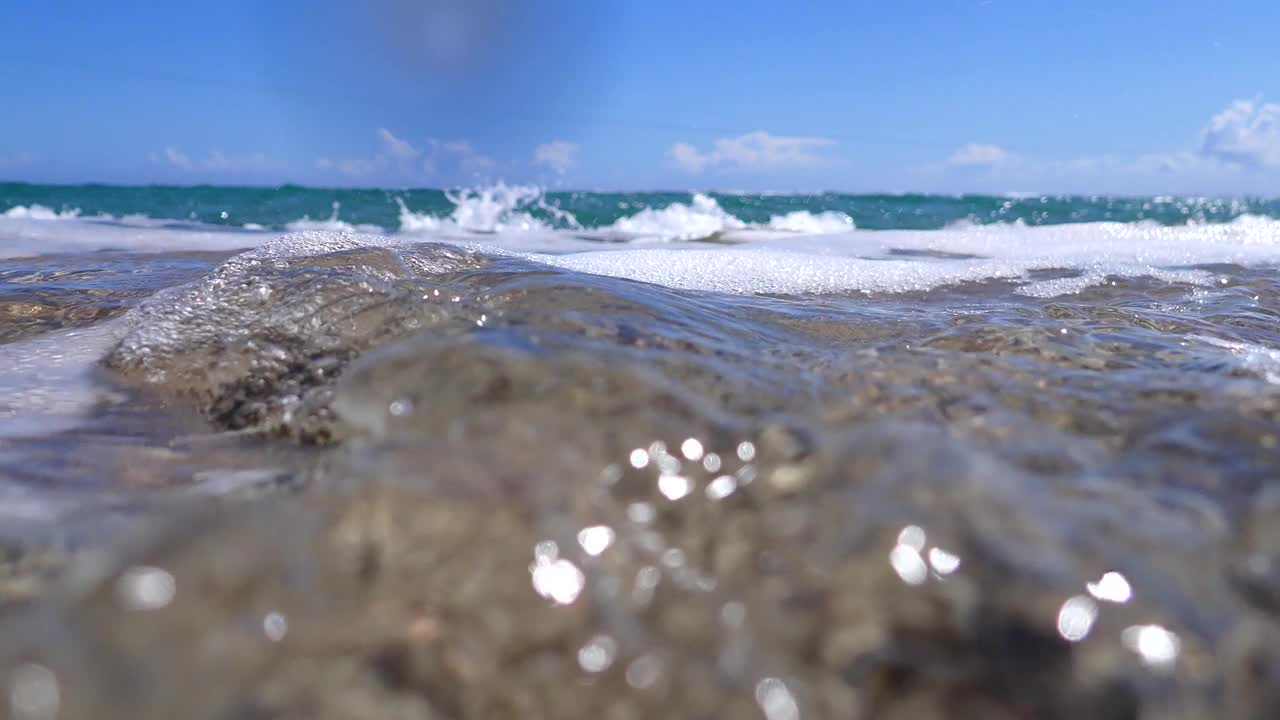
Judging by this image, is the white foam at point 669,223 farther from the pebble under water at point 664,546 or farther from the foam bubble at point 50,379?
the pebble under water at point 664,546

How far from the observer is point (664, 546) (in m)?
0.77

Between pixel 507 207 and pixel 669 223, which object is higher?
pixel 507 207

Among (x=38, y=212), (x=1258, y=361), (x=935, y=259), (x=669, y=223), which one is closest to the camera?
(x=1258, y=361)

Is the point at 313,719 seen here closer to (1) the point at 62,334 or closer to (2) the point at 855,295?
(1) the point at 62,334

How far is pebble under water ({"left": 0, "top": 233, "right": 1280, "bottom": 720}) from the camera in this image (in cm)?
64

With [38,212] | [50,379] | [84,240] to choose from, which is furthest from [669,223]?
[38,212]

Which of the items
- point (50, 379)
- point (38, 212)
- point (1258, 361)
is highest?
point (38, 212)

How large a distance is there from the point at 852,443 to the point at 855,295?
7.39 ft

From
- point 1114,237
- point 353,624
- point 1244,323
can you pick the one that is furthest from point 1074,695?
point 1114,237

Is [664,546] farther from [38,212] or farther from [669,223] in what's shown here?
[38,212]

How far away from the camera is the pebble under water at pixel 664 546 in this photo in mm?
643

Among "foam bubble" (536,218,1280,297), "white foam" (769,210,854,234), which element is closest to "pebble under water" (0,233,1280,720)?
"foam bubble" (536,218,1280,297)

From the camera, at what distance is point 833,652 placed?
2.22 ft

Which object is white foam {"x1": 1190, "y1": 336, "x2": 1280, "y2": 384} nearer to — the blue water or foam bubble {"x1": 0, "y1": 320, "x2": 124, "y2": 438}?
foam bubble {"x1": 0, "y1": 320, "x2": 124, "y2": 438}
